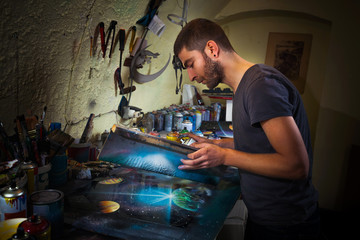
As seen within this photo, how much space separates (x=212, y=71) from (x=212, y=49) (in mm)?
112

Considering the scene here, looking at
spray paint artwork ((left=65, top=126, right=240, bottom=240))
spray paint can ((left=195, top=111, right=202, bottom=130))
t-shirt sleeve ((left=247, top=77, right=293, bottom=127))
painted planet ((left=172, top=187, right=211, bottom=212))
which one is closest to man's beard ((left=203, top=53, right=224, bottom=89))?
t-shirt sleeve ((left=247, top=77, right=293, bottom=127))

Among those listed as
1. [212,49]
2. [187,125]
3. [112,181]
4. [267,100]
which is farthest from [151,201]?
[187,125]

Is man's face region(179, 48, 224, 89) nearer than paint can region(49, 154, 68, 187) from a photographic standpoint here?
No

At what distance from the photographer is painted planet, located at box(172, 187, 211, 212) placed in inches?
43.0

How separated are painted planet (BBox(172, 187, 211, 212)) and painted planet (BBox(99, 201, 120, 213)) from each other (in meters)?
0.26

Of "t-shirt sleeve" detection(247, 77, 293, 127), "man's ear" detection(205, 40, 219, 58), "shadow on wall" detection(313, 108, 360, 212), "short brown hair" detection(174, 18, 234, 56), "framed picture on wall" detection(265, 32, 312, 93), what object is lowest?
"shadow on wall" detection(313, 108, 360, 212)

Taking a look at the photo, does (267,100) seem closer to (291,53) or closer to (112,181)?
(112,181)

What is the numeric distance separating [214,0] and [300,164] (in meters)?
2.92

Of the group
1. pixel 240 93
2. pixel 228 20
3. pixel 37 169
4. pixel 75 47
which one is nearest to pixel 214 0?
pixel 228 20

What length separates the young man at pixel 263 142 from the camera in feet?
3.01

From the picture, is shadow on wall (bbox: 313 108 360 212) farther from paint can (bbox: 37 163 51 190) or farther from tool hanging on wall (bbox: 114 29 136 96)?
paint can (bbox: 37 163 51 190)

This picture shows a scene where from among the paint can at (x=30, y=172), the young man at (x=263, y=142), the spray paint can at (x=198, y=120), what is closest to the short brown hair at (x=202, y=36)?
the young man at (x=263, y=142)

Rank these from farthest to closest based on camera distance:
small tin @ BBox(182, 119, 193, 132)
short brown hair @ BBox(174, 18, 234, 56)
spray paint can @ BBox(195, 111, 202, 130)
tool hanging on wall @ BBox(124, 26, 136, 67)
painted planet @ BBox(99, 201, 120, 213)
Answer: spray paint can @ BBox(195, 111, 202, 130), small tin @ BBox(182, 119, 193, 132), tool hanging on wall @ BBox(124, 26, 136, 67), short brown hair @ BBox(174, 18, 234, 56), painted planet @ BBox(99, 201, 120, 213)

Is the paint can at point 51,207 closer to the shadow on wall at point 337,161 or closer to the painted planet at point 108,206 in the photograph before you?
the painted planet at point 108,206
